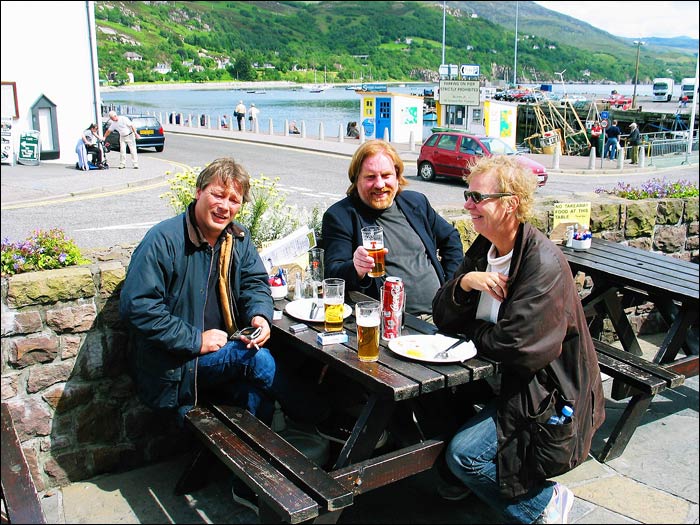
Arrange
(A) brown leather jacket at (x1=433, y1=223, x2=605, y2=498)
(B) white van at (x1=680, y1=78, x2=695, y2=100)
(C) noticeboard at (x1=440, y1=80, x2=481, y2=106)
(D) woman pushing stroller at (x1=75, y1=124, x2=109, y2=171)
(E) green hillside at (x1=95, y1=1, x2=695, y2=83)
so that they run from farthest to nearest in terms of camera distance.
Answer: (B) white van at (x1=680, y1=78, x2=695, y2=100) < (C) noticeboard at (x1=440, y1=80, x2=481, y2=106) < (D) woman pushing stroller at (x1=75, y1=124, x2=109, y2=171) < (E) green hillside at (x1=95, y1=1, x2=695, y2=83) < (A) brown leather jacket at (x1=433, y1=223, x2=605, y2=498)

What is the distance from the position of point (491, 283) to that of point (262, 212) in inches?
73.0

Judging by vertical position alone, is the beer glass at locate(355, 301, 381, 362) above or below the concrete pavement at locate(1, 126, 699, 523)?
above

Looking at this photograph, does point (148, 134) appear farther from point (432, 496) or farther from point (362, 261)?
point (432, 496)

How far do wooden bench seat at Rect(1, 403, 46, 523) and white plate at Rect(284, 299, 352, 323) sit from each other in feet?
4.32

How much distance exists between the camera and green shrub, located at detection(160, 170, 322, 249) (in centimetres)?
411

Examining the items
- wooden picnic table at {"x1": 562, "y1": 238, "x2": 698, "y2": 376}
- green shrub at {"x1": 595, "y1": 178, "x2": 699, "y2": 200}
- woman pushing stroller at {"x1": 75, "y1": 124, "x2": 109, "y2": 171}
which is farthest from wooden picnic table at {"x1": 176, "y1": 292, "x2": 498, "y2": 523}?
woman pushing stroller at {"x1": 75, "y1": 124, "x2": 109, "y2": 171}

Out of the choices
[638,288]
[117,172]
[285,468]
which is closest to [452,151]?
[117,172]

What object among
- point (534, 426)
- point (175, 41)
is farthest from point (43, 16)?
point (534, 426)

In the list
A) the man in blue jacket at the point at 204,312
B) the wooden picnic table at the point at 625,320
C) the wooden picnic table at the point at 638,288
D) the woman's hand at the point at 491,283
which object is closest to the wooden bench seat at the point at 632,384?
the wooden picnic table at the point at 625,320

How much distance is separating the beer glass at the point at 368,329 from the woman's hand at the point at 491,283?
415 millimetres

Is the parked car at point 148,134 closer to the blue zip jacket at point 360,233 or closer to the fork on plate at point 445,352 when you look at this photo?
the blue zip jacket at point 360,233

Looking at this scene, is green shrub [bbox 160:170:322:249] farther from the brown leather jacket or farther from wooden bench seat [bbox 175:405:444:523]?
the brown leather jacket

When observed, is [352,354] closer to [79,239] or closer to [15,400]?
[15,400]

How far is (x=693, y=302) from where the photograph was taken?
4.01 meters
